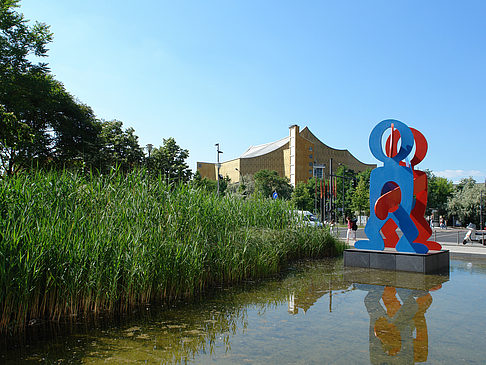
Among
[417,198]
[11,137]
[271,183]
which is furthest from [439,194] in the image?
[11,137]

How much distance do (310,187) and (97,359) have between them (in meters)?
63.0

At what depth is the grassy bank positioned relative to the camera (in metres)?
5.21

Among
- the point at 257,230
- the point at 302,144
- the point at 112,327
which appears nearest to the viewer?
the point at 112,327

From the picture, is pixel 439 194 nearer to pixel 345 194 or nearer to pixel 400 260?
pixel 345 194

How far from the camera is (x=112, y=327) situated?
539 centimetres

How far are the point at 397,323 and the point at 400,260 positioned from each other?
5.03m

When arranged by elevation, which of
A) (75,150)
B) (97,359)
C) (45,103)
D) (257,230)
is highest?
(45,103)

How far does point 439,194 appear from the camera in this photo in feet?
209

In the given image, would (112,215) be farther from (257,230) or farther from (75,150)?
(75,150)

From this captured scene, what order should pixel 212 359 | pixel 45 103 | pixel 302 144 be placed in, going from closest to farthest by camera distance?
pixel 212 359 < pixel 45 103 < pixel 302 144

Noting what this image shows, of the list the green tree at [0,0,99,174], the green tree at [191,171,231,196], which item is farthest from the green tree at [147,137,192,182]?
the green tree at [0,0,99,174]

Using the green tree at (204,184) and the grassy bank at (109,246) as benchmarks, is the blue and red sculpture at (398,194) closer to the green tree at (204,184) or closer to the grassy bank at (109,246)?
the grassy bank at (109,246)

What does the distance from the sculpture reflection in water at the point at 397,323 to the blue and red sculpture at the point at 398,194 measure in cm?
239

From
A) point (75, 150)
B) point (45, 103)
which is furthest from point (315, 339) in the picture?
point (75, 150)
